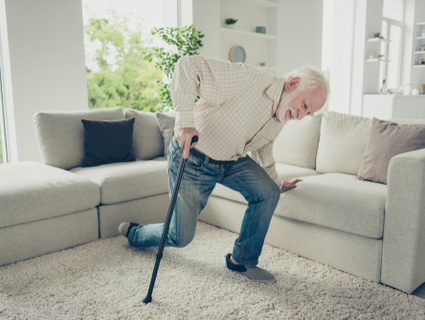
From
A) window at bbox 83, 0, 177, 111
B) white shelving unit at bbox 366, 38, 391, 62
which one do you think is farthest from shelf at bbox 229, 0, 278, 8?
window at bbox 83, 0, 177, 111

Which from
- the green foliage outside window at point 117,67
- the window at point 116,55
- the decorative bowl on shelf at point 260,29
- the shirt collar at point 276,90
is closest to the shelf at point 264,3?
the decorative bowl on shelf at point 260,29

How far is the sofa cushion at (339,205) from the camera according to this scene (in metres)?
1.73

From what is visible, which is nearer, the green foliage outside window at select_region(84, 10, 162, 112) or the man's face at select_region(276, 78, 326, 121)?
the man's face at select_region(276, 78, 326, 121)

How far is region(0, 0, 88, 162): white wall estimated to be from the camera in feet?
11.0

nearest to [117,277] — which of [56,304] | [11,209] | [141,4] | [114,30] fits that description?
[56,304]

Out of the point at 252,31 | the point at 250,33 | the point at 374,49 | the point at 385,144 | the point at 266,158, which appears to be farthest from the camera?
the point at 374,49

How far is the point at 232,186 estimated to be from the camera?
183 cm

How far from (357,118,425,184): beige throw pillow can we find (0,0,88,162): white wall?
9.68 ft

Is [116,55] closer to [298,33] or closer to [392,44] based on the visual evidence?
[298,33]

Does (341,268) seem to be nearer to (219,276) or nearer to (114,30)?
(219,276)

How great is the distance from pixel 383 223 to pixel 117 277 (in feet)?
4.48

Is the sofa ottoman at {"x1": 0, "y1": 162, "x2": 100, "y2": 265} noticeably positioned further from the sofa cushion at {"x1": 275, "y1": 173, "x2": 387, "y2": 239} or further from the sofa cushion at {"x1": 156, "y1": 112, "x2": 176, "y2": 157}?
the sofa cushion at {"x1": 275, "y1": 173, "x2": 387, "y2": 239}

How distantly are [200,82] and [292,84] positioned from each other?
0.41 m

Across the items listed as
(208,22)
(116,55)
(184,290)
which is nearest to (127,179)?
(184,290)
